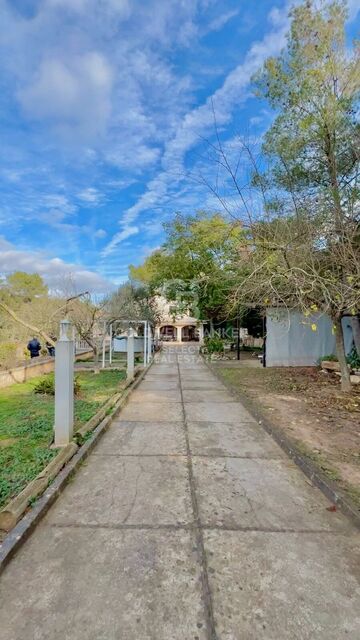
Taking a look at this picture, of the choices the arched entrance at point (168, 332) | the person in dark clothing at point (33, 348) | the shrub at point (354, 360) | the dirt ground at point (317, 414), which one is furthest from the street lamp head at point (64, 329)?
the arched entrance at point (168, 332)

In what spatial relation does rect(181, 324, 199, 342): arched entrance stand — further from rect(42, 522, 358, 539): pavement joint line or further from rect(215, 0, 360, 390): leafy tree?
rect(42, 522, 358, 539): pavement joint line

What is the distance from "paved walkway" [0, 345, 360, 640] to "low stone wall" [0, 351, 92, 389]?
6.33 meters

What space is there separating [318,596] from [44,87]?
934 cm

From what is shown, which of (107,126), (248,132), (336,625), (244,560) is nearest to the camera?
(336,625)

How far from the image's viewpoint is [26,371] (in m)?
9.99

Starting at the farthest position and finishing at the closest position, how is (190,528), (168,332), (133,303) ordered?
(168,332), (133,303), (190,528)

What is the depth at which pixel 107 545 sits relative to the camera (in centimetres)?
225

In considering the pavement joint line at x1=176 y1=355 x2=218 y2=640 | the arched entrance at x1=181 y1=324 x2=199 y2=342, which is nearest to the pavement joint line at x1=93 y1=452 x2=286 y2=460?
the pavement joint line at x1=176 y1=355 x2=218 y2=640

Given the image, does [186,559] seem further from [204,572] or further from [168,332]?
[168,332]

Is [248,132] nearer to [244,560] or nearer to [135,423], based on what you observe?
[135,423]

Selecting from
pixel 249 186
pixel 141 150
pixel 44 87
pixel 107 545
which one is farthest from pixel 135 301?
pixel 107 545

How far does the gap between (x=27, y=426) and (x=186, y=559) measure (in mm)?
3702

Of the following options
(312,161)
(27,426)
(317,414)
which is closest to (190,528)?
(27,426)

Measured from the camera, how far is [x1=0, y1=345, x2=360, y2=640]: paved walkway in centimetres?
165
